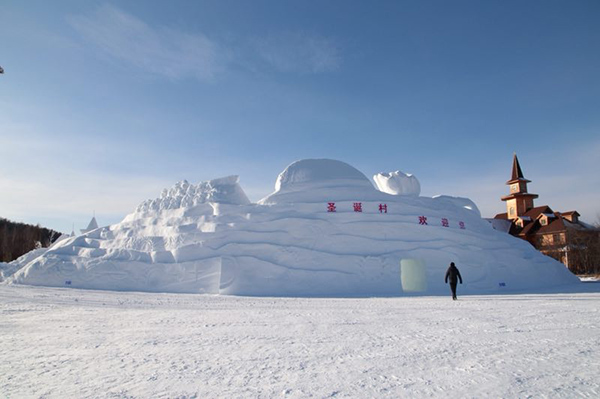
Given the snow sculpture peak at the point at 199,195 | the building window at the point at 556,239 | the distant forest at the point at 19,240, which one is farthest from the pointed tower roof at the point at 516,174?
the distant forest at the point at 19,240

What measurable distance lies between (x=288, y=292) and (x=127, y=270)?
7264mm

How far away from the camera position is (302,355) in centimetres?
541

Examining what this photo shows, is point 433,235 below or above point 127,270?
above

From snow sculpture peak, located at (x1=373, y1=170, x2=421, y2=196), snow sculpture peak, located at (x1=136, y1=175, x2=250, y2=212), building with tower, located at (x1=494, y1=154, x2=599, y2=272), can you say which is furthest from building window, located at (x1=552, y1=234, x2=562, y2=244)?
snow sculpture peak, located at (x1=136, y1=175, x2=250, y2=212)

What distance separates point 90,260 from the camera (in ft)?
63.1

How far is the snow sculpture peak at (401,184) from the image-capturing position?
936 inches

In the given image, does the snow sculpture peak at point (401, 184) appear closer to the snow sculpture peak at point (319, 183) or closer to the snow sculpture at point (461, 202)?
the snow sculpture at point (461, 202)

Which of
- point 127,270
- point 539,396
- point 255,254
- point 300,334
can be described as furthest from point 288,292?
point 539,396

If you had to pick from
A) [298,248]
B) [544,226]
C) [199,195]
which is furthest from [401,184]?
[544,226]

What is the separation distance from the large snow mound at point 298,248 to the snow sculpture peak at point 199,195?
61 mm

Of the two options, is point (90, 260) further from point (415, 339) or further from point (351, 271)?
point (415, 339)

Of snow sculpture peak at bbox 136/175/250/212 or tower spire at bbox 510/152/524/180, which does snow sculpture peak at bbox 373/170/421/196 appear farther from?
tower spire at bbox 510/152/524/180

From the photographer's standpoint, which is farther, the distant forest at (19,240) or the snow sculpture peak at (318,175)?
the distant forest at (19,240)

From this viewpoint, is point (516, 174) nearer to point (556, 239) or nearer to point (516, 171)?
point (516, 171)
